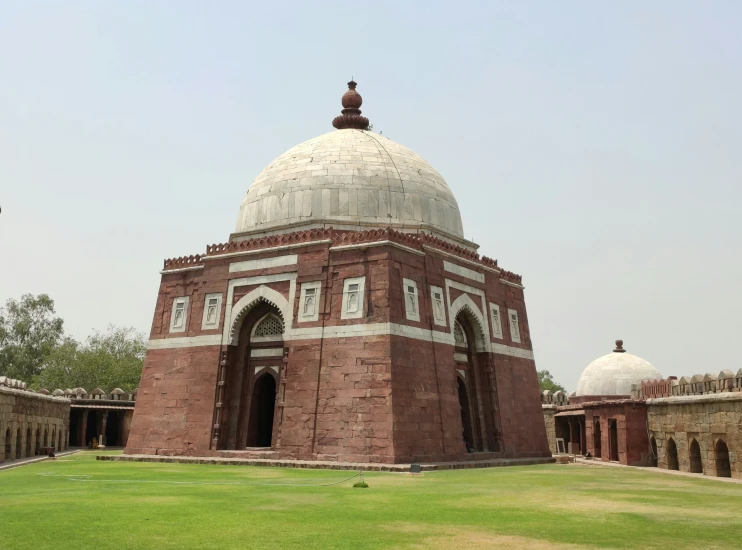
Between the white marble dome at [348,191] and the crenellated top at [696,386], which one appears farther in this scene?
the white marble dome at [348,191]

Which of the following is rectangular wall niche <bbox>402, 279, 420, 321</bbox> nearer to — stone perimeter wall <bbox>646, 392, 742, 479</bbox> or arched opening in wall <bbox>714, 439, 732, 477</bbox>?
stone perimeter wall <bbox>646, 392, 742, 479</bbox>

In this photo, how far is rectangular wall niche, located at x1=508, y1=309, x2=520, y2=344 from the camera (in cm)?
2977

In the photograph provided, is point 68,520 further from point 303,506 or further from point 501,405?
point 501,405

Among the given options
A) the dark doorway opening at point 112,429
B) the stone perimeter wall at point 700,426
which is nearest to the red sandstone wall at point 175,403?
the stone perimeter wall at point 700,426

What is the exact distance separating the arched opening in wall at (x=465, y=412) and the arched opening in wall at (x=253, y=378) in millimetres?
6582

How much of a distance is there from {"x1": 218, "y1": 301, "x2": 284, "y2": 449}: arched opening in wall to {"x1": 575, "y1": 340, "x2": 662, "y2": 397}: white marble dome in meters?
20.7

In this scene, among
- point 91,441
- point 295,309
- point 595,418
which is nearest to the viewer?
point 295,309

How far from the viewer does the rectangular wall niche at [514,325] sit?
2977 cm

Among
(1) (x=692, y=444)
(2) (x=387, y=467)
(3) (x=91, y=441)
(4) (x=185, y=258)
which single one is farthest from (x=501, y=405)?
(3) (x=91, y=441)

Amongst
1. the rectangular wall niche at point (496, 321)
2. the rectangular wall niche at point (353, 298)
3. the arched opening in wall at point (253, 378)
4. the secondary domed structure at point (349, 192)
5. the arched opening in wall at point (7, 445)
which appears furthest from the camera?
the rectangular wall niche at point (496, 321)

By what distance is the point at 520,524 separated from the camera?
10047mm

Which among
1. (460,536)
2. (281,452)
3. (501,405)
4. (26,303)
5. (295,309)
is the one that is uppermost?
(26,303)

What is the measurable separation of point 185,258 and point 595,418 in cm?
1858

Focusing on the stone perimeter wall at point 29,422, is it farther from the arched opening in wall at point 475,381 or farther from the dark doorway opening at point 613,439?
the dark doorway opening at point 613,439
